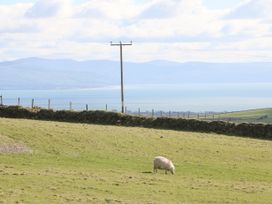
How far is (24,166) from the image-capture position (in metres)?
37.6

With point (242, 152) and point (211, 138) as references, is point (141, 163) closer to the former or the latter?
point (242, 152)

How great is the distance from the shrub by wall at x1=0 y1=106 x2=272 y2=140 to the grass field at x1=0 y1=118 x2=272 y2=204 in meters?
4.30

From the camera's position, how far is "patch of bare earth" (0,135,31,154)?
145 feet

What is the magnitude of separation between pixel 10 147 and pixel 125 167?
30.8 ft

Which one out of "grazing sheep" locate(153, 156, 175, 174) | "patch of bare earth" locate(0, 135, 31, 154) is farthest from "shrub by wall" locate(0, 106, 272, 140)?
"grazing sheep" locate(153, 156, 175, 174)

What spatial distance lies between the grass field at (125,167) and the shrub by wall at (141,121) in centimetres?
430

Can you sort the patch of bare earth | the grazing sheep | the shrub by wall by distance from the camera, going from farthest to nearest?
1. the shrub by wall
2. the patch of bare earth
3. the grazing sheep

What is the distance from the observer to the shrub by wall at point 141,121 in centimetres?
6881

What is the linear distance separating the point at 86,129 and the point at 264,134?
21.0 m

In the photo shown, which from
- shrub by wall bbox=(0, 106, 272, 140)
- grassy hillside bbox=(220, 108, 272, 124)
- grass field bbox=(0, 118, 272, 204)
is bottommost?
grass field bbox=(0, 118, 272, 204)

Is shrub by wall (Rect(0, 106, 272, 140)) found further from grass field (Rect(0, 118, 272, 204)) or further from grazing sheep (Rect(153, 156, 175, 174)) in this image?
grazing sheep (Rect(153, 156, 175, 174))

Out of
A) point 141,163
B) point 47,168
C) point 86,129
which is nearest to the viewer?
point 47,168

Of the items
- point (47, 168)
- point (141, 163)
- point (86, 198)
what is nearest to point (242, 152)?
point (141, 163)

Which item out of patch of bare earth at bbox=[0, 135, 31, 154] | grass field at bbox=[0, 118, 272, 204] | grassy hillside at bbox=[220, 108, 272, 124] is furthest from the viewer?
grassy hillside at bbox=[220, 108, 272, 124]
